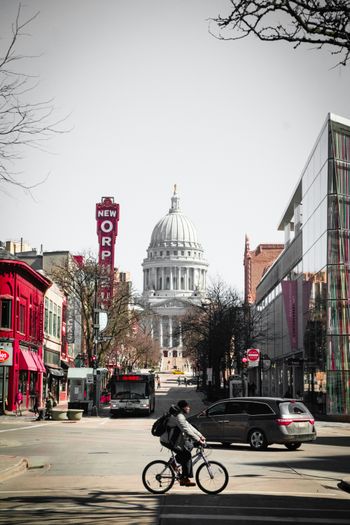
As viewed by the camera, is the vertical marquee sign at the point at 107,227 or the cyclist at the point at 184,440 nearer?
the cyclist at the point at 184,440

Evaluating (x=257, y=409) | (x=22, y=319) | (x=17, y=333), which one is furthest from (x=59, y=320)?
(x=257, y=409)

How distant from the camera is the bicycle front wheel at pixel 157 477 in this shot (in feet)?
49.4

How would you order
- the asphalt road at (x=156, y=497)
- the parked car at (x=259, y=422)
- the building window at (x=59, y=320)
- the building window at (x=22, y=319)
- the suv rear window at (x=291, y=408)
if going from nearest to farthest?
the asphalt road at (x=156, y=497) → the parked car at (x=259, y=422) → the suv rear window at (x=291, y=408) → the building window at (x=22, y=319) → the building window at (x=59, y=320)

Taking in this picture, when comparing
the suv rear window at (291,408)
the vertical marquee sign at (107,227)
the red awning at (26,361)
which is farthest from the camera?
the vertical marquee sign at (107,227)

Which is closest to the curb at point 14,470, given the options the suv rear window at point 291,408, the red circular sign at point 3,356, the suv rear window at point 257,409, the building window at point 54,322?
the suv rear window at point 257,409

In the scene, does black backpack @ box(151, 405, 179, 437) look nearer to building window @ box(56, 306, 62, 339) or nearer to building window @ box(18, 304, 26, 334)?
building window @ box(18, 304, 26, 334)

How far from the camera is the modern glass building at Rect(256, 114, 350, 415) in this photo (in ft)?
153

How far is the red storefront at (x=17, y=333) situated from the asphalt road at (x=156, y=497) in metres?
25.6

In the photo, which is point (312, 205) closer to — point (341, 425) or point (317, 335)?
point (317, 335)

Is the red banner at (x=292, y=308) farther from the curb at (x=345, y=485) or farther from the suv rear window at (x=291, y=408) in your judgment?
the curb at (x=345, y=485)

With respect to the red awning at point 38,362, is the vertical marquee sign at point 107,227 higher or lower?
higher

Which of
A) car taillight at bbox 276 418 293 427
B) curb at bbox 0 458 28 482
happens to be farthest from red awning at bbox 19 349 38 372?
curb at bbox 0 458 28 482

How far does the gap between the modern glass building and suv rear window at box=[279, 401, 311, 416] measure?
66.2 ft

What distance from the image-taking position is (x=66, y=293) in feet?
265
